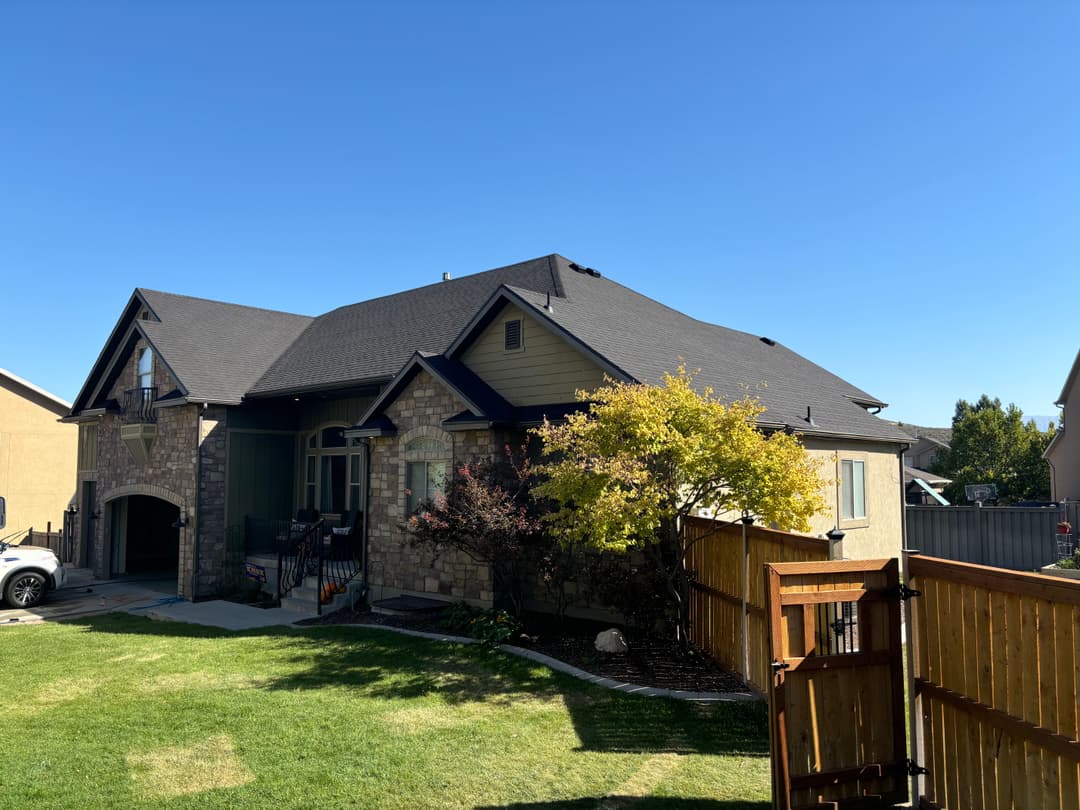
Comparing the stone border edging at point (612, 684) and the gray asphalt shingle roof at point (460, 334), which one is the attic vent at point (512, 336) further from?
the stone border edging at point (612, 684)

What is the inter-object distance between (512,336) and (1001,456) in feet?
134

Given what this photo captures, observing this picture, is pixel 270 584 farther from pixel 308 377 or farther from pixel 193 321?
pixel 193 321

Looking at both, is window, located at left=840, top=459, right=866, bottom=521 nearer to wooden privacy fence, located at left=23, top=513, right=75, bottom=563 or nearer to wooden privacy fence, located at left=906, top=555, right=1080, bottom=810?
wooden privacy fence, located at left=906, top=555, right=1080, bottom=810

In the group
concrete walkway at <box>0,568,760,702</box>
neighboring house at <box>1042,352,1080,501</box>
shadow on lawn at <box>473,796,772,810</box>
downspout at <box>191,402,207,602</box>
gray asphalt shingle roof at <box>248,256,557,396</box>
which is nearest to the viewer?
shadow on lawn at <box>473,796,772,810</box>

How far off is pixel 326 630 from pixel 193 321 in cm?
1336

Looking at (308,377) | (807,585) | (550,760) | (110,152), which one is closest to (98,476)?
(308,377)

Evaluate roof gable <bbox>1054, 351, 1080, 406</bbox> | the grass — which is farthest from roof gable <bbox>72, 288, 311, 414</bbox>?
roof gable <bbox>1054, 351, 1080, 406</bbox>

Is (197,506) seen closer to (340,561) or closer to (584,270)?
(340,561)

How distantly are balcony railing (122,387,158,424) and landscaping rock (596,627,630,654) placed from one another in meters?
15.1

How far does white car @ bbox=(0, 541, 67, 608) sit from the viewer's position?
16641 millimetres

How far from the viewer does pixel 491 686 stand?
30.0 ft

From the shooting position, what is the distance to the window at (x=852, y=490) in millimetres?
18016

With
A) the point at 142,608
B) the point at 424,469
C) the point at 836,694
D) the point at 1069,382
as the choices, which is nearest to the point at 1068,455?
the point at 1069,382

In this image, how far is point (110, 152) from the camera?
17.4 m
